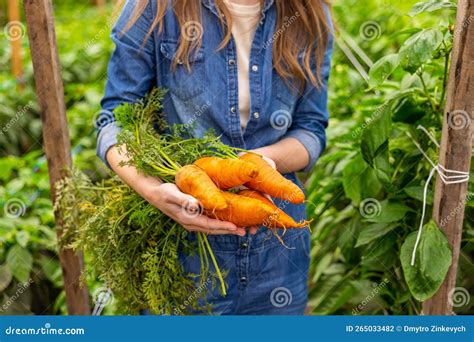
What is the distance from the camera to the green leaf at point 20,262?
1901 mm

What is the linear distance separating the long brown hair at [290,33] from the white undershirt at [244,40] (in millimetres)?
32

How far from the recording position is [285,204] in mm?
1435

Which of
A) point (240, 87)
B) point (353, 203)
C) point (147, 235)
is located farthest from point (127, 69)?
point (353, 203)

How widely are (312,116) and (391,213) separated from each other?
12.2 inches

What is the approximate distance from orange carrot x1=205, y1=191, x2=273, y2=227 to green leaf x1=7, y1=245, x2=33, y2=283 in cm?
89

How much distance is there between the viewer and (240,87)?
1379mm

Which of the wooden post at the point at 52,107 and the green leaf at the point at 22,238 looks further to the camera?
the green leaf at the point at 22,238

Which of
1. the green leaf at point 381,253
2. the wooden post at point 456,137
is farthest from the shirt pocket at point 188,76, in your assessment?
the green leaf at point 381,253

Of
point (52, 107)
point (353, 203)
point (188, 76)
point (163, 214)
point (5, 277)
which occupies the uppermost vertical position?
point (188, 76)

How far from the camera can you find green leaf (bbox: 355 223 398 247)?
1.60 metres

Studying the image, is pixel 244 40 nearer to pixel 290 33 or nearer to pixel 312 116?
pixel 290 33

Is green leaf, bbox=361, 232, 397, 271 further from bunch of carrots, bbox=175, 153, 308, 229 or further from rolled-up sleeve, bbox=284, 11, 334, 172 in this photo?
bunch of carrots, bbox=175, 153, 308, 229

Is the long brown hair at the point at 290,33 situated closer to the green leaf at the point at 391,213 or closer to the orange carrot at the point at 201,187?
the orange carrot at the point at 201,187

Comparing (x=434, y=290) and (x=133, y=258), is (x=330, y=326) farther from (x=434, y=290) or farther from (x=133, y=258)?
(x=133, y=258)
